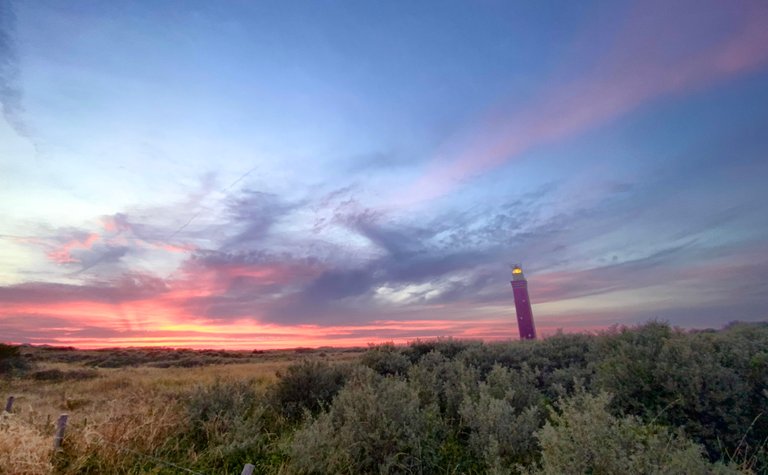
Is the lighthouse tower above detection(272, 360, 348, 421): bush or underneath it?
above

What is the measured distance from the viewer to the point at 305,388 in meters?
11.2

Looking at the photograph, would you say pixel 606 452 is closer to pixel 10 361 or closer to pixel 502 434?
pixel 502 434

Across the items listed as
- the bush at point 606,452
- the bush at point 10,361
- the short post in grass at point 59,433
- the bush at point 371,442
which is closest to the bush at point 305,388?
the bush at point 371,442

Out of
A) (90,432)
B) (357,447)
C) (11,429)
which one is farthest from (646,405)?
(11,429)

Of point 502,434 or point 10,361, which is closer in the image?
point 502,434

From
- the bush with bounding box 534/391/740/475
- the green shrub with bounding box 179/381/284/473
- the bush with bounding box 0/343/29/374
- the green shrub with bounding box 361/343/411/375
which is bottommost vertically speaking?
the green shrub with bounding box 179/381/284/473

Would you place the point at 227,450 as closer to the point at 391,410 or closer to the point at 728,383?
the point at 391,410

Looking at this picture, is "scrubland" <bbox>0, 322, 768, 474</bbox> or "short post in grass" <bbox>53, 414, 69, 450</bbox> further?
"short post in grass" <bbox>53, 414, 69, 450</bbox>

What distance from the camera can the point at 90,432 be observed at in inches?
296

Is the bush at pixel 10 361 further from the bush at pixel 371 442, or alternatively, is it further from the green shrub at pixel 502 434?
the green shrub at pixel 502 434

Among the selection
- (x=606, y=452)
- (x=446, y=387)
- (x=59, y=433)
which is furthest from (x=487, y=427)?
(x=59, y=433)

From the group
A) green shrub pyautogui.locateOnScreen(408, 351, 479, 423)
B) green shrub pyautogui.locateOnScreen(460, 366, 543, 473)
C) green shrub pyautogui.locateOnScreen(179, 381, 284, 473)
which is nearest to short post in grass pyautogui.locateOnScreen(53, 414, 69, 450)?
green shrub pyautogui.locateOnScreen(179, 381, 284, 473)

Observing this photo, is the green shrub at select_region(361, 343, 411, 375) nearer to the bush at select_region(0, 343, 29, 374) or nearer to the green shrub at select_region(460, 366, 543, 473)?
the green shrub at select_region(460, 366, 543, 473)

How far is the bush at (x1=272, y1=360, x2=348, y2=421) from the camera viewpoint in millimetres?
10562
